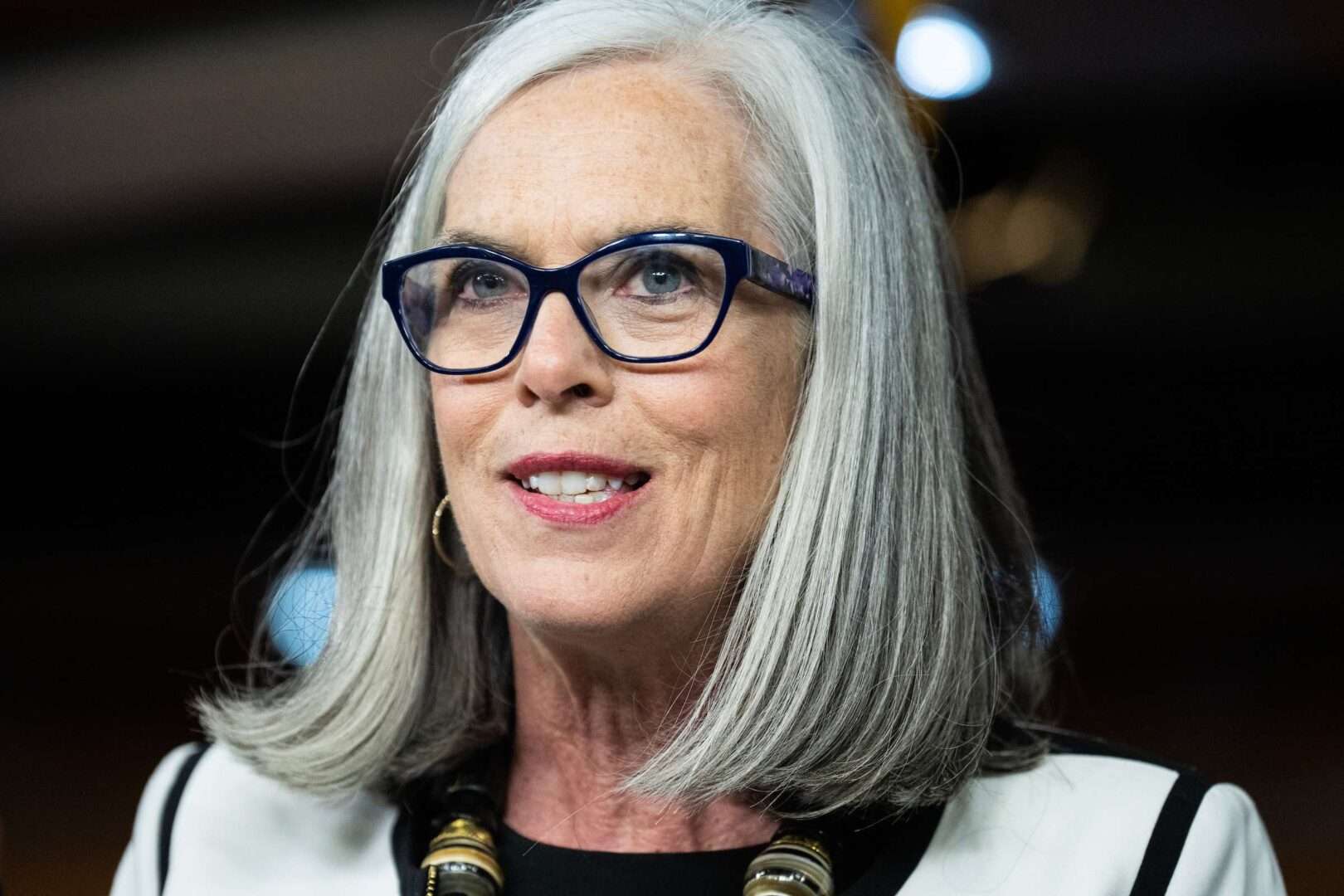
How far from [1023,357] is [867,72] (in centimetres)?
370

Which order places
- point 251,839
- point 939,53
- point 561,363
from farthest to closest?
1. point 939,53
2. point 251,839
3. point 561,363

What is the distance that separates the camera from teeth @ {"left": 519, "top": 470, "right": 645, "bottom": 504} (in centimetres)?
156

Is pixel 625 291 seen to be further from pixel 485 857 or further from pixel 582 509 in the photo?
pixel 485 857

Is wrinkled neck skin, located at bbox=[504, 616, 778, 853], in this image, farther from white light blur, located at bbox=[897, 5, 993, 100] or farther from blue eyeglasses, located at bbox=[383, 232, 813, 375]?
white light blur, located at bbox=[897, 5, 993, 100]

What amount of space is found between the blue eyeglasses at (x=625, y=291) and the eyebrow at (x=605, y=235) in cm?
1

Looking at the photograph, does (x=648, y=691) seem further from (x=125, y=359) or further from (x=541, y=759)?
(x=125, y=359)

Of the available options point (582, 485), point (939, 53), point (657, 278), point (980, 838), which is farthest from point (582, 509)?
point (939, 53)

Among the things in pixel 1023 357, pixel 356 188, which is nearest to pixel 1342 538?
pixel 1023 357

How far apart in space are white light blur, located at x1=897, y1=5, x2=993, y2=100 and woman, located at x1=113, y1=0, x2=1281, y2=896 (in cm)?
154

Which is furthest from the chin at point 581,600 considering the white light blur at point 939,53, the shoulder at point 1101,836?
the white light blur at point 939,53

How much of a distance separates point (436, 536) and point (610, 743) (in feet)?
1.09

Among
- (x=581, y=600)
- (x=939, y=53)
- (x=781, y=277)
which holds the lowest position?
(x=581, y=600)

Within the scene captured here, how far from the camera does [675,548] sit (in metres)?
1.57

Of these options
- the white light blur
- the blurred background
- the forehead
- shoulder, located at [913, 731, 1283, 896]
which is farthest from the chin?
the white light blur
